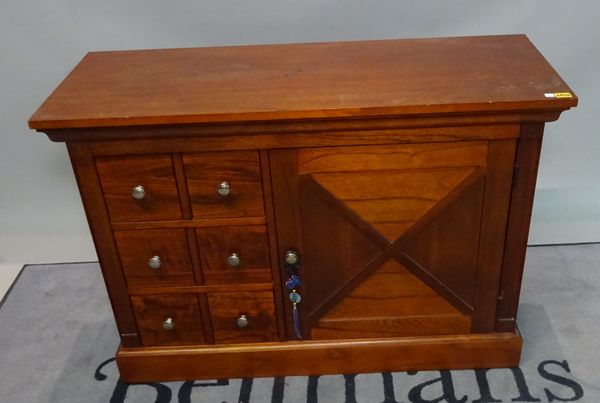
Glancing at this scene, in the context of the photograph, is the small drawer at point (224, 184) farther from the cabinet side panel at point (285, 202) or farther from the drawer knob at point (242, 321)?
the drawer knob at point (242, 321)

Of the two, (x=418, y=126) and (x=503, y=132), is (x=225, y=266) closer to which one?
(x=418, y=126)

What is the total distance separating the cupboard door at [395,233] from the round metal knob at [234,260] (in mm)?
95

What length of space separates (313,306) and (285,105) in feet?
1.61

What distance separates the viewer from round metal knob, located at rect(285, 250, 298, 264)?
1399 millimetres

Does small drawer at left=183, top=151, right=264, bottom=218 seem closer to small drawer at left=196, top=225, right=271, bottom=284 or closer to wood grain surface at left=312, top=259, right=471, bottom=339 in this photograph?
small drawer at left=196, top=225, right=271, bottom=284

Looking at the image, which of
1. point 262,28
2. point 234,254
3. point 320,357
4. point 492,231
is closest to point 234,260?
point 234,254

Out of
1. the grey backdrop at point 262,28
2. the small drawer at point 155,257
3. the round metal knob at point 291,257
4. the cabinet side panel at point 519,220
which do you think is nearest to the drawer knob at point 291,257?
the round metal knob at point 291,257

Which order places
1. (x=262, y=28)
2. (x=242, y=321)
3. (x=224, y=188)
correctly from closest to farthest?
1. (x=224, y=188)
2. (x=242, y=321)
3. (x=262, y=28)

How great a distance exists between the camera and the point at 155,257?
55.7 inches

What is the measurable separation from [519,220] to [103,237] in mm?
868

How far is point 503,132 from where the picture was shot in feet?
4.15

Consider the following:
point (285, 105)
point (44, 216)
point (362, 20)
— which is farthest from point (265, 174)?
point (44, 216)

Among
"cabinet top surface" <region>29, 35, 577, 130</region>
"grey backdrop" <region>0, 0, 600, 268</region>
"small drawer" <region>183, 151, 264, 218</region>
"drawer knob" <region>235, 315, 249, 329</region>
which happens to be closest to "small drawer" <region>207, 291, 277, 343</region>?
"drawer knob" <region>235, 315, 249, 329</region>

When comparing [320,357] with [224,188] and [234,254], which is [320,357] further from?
[224,188]
